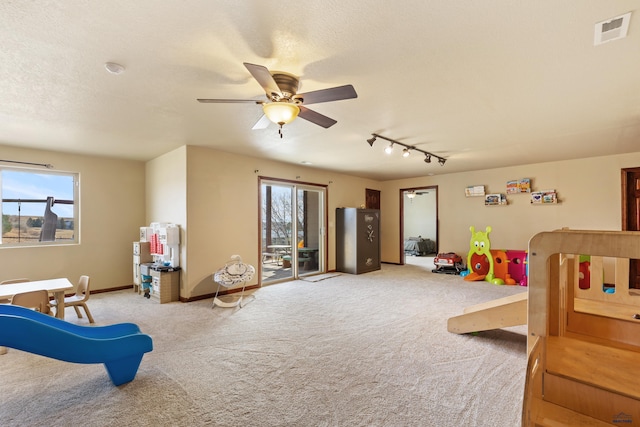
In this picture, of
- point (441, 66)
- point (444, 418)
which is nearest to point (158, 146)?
point (441, 66)

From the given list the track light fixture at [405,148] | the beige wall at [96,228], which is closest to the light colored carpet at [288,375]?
the beige wall at [96,228]

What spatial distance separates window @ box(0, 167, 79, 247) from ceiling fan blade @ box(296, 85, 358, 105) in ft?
17.0

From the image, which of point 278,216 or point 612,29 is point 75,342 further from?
point 278,216

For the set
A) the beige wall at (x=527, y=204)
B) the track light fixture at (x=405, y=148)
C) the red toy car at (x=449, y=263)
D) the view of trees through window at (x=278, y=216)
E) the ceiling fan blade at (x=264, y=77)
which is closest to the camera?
the ceiling fan blade at (x=264, y=77)

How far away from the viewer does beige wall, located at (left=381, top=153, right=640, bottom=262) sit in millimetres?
5586

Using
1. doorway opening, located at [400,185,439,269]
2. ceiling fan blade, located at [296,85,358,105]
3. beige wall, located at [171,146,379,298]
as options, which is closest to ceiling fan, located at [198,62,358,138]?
ceiling fan blade, located at [296,85,358,105]

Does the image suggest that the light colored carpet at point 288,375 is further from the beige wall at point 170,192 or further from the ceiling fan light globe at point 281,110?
the ceiling fan light globe at point 281,110

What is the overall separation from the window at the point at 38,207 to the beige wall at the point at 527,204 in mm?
7450

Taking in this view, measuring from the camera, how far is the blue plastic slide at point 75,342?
1.93 metres

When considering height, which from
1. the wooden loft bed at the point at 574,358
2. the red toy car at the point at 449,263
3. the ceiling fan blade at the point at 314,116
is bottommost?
the red toy car at the point at 449,263

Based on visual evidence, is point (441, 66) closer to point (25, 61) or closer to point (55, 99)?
point (25, 61)

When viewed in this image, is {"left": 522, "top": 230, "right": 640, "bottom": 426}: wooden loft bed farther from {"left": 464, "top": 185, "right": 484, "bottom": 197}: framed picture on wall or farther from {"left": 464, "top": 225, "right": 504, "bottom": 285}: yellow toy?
{"left": 464, "top": 185, "right": 484, "bottom": 197}: framed picture on wall

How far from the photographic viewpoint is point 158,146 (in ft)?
15.6

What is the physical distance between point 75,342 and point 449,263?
6883 mm
